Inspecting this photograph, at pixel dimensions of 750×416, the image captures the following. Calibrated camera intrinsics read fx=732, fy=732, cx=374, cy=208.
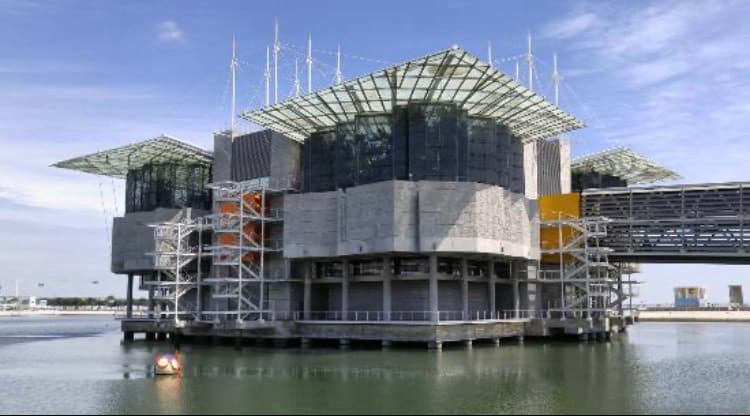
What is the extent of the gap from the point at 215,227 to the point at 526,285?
3653cm

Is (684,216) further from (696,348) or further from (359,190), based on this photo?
(359,190)

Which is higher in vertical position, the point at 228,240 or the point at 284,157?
the point at 284,157

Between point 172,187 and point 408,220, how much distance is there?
1785 inches

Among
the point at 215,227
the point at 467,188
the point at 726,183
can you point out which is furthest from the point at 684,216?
the point at 215,227

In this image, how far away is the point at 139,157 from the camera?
10212cm

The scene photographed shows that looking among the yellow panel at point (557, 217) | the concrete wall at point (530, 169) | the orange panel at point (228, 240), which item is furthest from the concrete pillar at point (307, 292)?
the concrete wall at point (530, 169)

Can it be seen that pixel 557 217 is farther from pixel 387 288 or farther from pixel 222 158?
pixel 222 158

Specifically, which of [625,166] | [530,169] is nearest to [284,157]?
[530,169]

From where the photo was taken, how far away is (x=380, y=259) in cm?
7775

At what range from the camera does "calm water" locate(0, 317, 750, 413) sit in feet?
120

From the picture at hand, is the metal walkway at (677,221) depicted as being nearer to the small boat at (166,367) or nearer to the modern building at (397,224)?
the modern building at (397,224)

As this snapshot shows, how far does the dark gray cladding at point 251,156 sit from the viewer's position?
8944cm

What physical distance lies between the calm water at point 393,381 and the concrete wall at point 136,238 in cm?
2760

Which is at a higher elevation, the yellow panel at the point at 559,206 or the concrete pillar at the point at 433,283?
the yellow panel at the point at 559,206
